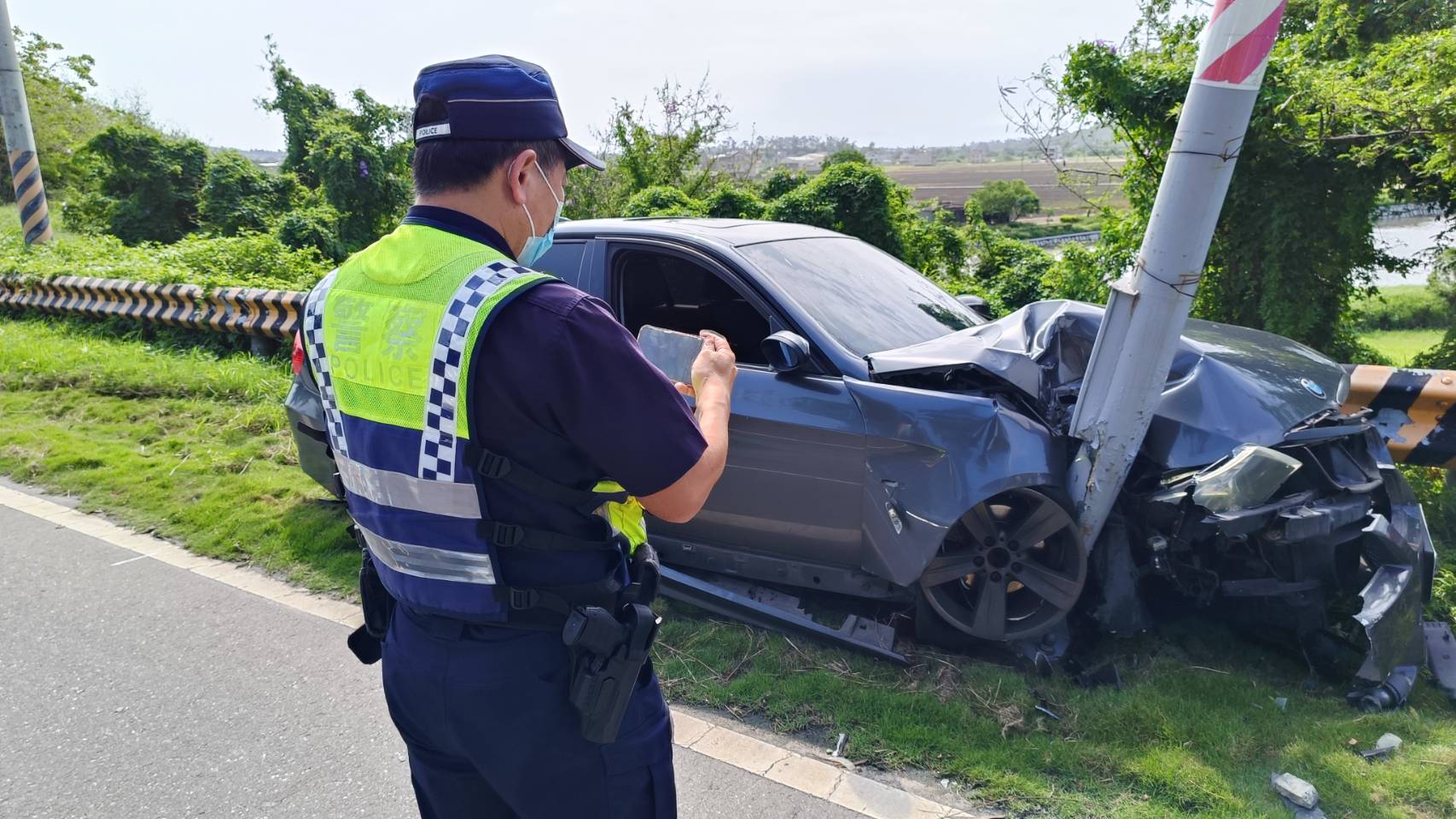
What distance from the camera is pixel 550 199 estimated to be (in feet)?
5.36

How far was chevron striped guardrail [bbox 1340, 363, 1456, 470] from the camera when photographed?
4062mm

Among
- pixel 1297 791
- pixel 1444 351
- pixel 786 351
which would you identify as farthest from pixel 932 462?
pixel 1444 351

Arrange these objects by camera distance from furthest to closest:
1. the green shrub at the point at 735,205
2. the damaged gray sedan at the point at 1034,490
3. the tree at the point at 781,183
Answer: the tree at the point at 781,183, the green shrub at the point at 735,205, the damaged gray sedan at the point at 1034,490

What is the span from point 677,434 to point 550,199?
0.51m

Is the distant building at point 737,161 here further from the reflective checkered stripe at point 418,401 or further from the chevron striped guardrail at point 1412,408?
the reflective checkered stripe at point 418,401

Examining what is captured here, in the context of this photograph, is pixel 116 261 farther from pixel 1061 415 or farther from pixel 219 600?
pixel 1061 415

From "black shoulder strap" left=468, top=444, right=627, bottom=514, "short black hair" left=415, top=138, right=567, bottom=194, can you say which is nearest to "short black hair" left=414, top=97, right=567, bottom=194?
"short black hair" left=415, top=138, right=567, bottom=194

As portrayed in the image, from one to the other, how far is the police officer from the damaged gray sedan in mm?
1899

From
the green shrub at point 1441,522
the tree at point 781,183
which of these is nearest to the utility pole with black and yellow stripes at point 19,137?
the tree at point 781,183

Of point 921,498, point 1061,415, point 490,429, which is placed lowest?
point 921,498

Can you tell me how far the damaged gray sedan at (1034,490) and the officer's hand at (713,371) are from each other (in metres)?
1.50

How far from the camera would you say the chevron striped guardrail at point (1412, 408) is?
4.06 m

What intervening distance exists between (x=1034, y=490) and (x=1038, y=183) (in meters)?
71.0

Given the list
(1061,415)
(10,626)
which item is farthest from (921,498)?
(10,626)
